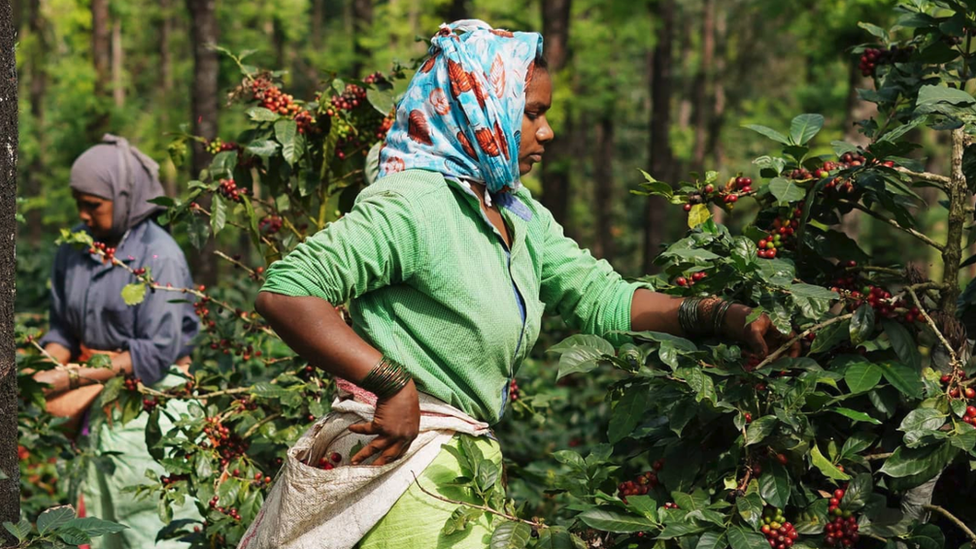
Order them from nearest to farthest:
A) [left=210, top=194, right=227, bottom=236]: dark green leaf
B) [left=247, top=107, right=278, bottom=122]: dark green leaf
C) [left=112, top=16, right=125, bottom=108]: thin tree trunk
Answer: [left=210, top=194, right=227, bottom=236]: dark green leaf → [left=247, top=107, right=278, bottom=122]: dark green leaf → [left=112, top=16, right=125, bottom=108]: thin tree trunk

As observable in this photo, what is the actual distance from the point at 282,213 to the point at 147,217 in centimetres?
143

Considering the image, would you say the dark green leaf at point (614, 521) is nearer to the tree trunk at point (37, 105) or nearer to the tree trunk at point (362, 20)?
the tree trunk at point (362, 20)

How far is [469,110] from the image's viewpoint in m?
2.53

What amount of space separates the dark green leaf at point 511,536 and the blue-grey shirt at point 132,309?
9.36ft

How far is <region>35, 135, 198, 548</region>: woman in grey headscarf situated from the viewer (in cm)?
484

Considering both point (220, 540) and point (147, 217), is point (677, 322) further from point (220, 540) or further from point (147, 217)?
point (147, 217)

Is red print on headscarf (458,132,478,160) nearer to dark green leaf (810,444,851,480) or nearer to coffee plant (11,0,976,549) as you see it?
coffee plant (11,0,976,549)

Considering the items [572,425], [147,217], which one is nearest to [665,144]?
[572,425]

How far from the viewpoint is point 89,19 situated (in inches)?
894

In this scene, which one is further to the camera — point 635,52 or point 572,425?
point 635,52

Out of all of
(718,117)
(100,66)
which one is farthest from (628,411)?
(718,117)

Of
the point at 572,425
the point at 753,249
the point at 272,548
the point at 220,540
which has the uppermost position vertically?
the point at 753,249

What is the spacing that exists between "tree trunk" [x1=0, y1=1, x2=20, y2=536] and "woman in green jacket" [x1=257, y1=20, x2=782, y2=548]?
0.78m

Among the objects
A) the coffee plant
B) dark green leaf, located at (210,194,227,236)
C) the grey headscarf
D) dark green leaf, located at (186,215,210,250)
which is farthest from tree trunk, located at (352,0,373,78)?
the coffee plant
